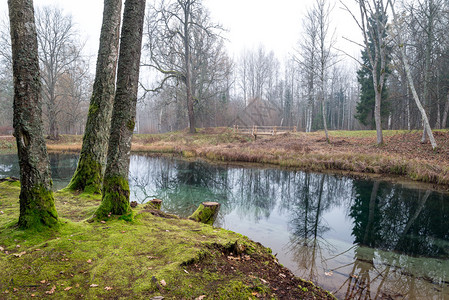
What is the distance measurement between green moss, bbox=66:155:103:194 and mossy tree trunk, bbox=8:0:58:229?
2452 mm

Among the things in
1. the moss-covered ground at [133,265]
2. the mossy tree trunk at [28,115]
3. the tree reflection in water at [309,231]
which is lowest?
the tree reflection in water at [309,231]

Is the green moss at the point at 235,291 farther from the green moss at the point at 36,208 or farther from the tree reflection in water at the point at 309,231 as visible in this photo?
the green moss at the point at 36,208

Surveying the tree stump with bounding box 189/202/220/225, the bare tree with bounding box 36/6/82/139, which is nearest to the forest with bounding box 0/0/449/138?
the bare tree with bounding box 36/6/82/139

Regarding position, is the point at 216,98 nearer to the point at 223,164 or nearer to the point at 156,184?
the point at 223,164

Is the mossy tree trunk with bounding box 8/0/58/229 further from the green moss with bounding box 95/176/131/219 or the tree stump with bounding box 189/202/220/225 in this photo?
the tree stump with bounding box 189/202/220/225

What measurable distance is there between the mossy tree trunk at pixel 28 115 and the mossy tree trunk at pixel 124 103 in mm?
748

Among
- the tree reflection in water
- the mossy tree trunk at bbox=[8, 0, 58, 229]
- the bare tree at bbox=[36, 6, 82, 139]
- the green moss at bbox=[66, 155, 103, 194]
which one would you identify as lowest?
the tree reflection in water

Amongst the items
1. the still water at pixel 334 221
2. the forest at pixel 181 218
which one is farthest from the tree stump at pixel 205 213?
the still water at pixel 334 221

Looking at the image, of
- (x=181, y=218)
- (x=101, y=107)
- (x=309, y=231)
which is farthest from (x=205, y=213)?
(x=101, y=107)

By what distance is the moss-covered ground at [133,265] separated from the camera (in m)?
2.24

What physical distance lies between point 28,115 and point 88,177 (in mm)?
2987

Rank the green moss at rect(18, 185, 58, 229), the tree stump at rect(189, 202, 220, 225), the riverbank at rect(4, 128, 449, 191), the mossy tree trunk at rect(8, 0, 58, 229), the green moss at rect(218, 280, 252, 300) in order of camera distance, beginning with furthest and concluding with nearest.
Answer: the riverbank at rect(4, 128, 449, 191), the tree stump at rect(189, 202, 220, 225), the green moss at rect(18, 185, 58, 229), the mossy tree trunk at rect(8, 0, 58, 229), the green moss at rect(218, 280, 252, 300)

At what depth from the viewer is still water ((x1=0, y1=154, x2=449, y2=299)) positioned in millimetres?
3969

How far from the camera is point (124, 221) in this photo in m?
3.57
